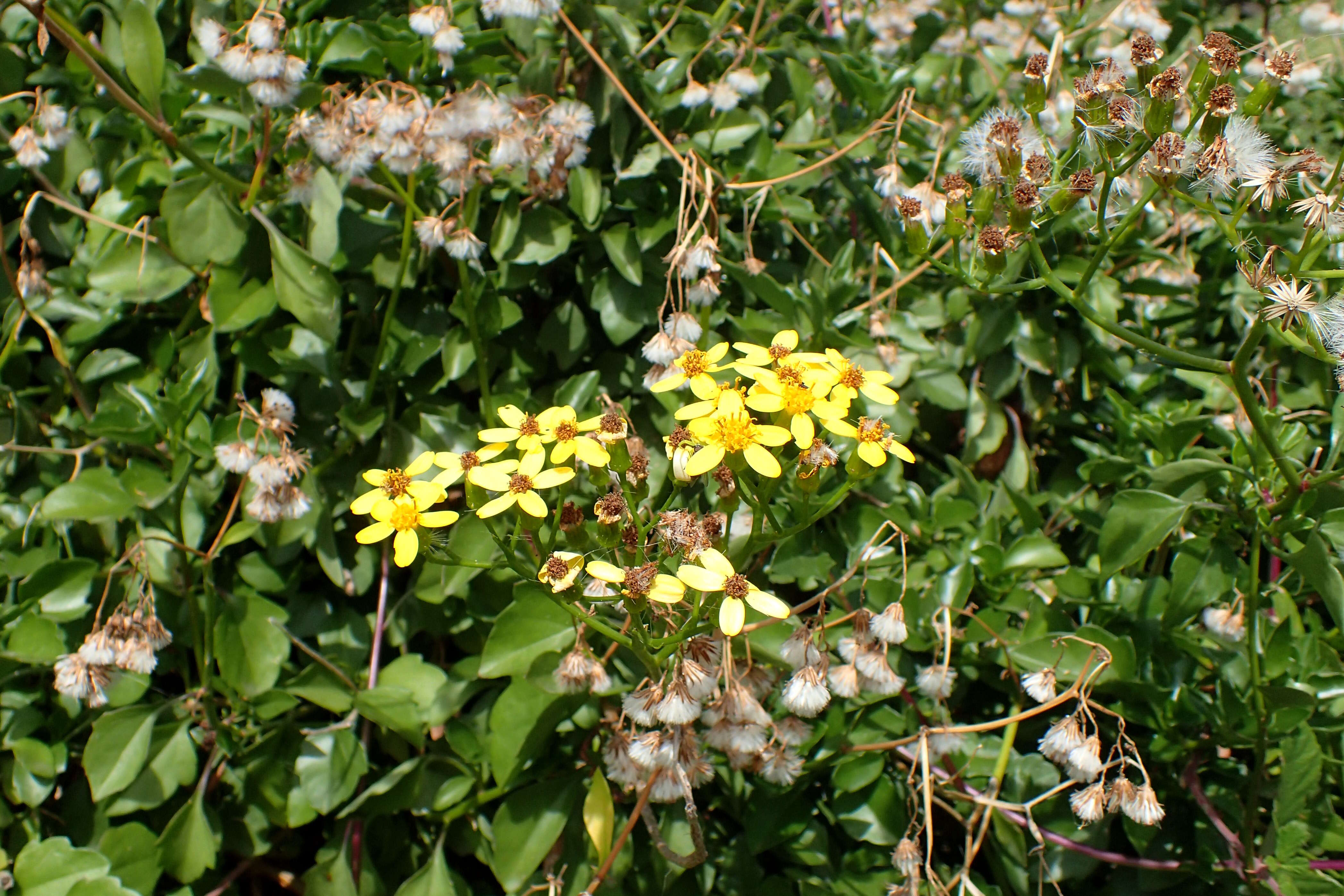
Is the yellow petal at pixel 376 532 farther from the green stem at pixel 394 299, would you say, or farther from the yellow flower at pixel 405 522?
the green stem at pixel 394 299

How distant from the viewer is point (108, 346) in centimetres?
164

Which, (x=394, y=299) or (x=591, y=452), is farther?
(x=394, y=299)

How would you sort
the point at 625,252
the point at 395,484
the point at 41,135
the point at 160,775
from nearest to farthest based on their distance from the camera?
the point at 395,484 → the point at 160,775 → the point at 625,252 → the point at 41,135

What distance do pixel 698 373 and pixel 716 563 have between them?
0.26m

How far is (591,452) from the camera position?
985 millimetres

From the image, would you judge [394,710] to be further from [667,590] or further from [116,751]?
[667,590]

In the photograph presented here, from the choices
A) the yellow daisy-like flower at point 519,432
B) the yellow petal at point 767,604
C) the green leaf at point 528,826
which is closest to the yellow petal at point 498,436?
the yellow daisy-like flower at point 519,432

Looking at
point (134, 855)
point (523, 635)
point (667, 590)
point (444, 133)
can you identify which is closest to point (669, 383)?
point (667, 590)

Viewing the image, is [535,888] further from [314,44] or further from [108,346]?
[314,44]

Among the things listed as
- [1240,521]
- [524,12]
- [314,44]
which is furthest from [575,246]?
[1240,521]

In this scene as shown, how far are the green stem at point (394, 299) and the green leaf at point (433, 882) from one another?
0.67 metres

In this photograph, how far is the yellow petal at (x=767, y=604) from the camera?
0.88 m

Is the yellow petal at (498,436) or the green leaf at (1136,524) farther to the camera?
the green leaf at (1136,524)

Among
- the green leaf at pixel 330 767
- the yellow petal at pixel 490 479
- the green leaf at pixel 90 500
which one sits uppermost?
the yellow petal at pixel 490 479
